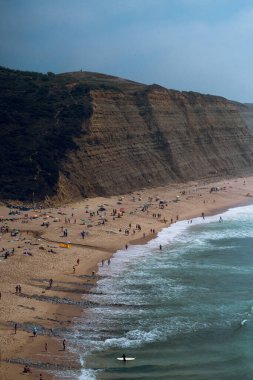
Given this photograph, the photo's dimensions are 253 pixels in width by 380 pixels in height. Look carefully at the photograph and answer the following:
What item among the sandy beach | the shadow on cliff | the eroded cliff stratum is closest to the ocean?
the sandy beach

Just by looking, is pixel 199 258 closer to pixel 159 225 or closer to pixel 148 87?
pixel 159 225

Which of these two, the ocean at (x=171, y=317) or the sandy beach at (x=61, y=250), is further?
the sandy beach at (x=61, y=250)

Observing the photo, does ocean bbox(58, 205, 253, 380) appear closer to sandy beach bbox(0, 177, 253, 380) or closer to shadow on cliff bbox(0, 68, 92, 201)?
sandy beach bbox(0, 177, 253, 380)

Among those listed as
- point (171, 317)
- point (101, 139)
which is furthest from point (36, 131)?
point (171, 317)

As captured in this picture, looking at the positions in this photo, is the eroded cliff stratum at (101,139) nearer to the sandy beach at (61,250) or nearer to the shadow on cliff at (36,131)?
the shadow on cliff at (36,131)

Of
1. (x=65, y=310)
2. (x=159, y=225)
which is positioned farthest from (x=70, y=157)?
(x=65, y=310)

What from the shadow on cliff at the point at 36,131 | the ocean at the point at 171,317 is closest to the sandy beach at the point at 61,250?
the ocean at the point at 171,317
